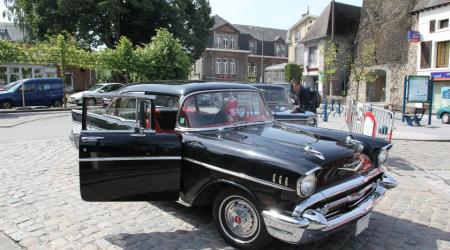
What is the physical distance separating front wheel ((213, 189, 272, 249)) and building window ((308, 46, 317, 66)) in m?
41.2

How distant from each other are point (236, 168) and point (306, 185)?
0.72 metres

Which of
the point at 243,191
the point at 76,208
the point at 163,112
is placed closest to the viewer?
the point at 243,191

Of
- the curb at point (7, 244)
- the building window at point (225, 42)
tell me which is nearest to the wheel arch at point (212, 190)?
the curb at point (7, 244)

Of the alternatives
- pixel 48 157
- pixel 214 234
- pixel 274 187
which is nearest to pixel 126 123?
pixel 214 234

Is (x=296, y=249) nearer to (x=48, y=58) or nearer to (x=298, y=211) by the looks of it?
(x=298, y=211)

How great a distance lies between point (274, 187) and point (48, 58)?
24137mm

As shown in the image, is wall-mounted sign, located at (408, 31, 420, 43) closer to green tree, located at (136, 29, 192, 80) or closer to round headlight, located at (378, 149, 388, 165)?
green tree, located at (136, 29, 192, 80)

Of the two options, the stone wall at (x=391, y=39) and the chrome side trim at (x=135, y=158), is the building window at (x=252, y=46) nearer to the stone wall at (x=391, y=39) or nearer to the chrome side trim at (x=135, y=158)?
the stone wall at (x=391, y=39)

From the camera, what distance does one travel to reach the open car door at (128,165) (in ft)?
13.7

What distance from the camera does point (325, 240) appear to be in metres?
4.40

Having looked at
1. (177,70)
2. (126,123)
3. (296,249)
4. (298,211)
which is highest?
(177,70)

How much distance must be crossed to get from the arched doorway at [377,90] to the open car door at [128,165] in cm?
3454

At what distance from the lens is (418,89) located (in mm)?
18844

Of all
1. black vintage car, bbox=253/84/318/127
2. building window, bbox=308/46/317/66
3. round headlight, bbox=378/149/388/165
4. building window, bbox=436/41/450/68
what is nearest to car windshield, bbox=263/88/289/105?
black vintage car, bbox=253/84/318/127
